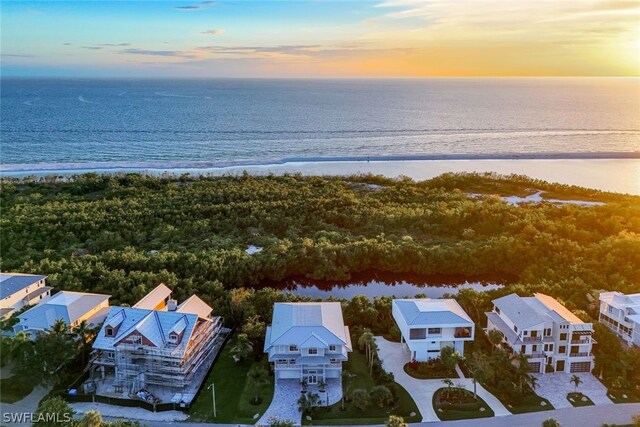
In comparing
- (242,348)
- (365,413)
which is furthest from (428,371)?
(242,348)

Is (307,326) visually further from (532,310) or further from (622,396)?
(622,396)

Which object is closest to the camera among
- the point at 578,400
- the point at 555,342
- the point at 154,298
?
the point at 578,400

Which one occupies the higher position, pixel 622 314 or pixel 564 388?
pixel 622 314

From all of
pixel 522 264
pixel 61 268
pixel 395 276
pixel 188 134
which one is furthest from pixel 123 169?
pixel 522 264

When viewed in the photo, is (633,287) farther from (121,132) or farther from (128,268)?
(121,132)

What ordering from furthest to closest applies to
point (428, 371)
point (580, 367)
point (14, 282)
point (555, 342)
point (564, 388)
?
point (14, 282) → point (580, 367) → point (555, 342) → point (428, 371) → point (564, 388)

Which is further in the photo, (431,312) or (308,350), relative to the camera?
(431,312)

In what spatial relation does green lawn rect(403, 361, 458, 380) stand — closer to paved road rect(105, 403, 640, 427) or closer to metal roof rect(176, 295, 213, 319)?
paved road rect(105, 403, 640, 427)

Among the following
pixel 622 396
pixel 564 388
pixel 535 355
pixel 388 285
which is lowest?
pixel 388 285
